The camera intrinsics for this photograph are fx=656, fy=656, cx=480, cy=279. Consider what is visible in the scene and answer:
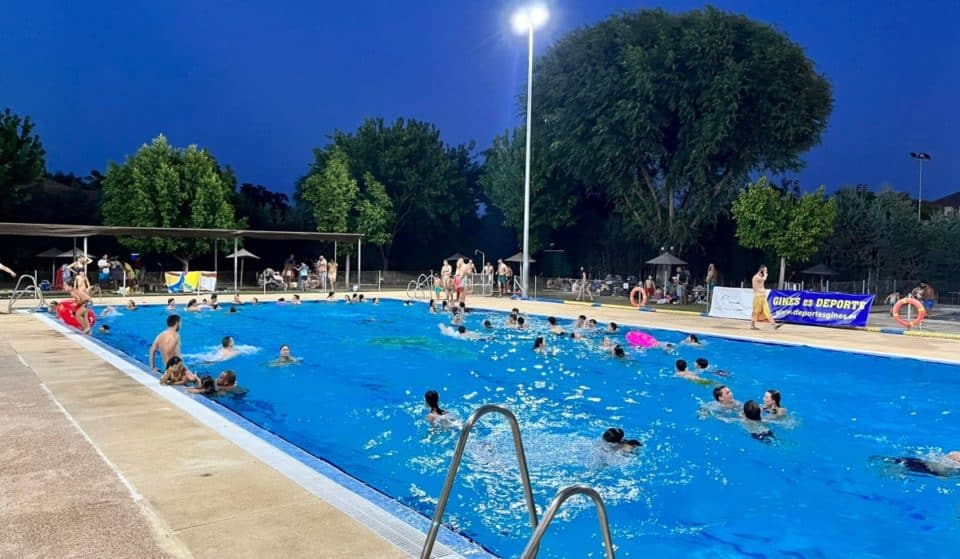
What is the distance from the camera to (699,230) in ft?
104

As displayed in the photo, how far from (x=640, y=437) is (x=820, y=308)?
12764 millimetres

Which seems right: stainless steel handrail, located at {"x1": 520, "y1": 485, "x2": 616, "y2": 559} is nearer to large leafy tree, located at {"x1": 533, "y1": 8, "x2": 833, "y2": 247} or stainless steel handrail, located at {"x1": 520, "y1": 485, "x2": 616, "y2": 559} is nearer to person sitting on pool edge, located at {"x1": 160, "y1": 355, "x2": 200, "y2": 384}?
person sitting on pool edge, located at {"x1": 160, "y1": 355, "x2": 200, "y2": 384}

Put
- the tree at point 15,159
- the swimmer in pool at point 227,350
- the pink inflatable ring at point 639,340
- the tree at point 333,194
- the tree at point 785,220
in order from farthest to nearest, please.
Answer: the tree at point 333,194 → the tree at point 15,159 → the tree at point 785,220 → the pink inflatable ring at point 639,340 → the swimmer in pool at point 227,350

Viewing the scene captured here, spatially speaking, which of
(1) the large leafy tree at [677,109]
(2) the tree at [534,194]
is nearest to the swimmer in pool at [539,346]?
(1) the large leafy tree at [677,109]

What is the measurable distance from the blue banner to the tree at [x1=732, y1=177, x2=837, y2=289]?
7.98 metres

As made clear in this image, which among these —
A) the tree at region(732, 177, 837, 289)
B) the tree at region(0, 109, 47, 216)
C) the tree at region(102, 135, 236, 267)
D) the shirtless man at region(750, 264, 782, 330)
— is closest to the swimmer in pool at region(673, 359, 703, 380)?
the shirtless man at region(750, 264, 782, 330)

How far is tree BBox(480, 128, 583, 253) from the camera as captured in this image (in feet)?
115

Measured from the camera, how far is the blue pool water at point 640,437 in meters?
5.66

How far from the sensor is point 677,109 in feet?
96.3

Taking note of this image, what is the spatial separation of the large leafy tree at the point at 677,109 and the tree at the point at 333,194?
11.1m

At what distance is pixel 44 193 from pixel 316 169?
13.3 m

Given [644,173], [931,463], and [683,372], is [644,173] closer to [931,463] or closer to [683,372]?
[683,372]

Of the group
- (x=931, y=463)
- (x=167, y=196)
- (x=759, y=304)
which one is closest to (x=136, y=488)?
(x=931, y=463)

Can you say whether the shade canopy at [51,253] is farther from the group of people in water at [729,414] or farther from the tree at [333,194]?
the group of people in water at [729,414]
